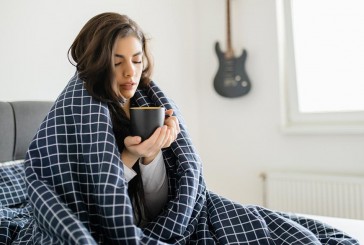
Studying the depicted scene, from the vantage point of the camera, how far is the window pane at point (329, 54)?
225 centimetres

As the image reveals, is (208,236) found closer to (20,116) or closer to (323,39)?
(20,116)

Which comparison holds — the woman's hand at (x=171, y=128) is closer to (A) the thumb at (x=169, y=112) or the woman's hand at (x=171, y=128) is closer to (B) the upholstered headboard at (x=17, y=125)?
(A) the thumb at (x=169, y=112)

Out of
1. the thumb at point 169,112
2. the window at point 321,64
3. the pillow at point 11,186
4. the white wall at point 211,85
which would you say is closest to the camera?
the thumb at point 169,112

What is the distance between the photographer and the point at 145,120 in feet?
2.81

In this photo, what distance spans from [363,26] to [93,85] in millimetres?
1902

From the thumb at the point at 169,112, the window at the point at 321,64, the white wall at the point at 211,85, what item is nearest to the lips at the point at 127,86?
the thumb at the point at 169,112

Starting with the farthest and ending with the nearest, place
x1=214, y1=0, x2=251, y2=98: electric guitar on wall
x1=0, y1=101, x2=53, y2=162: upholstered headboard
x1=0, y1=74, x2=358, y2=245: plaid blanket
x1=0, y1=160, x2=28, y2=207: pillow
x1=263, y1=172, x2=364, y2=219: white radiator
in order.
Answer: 1. x1=214, y1=0, x2=251, y2=98: electric guitar on wall
2. x1=263, y1=172, x2=364, y2=219: white radiator
3. x1=0, y1=101, x2=53, y2=162: upholstered headboard
4. x1=0, y1=160, x2=28, y2=207: pillow
5. x1=0, y1=74, x2=358, y2=245: plaid blanket

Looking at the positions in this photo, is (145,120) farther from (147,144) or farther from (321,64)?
(321,64)

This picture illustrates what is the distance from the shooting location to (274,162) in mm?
2469

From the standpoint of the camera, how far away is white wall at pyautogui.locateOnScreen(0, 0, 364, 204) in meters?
1.91

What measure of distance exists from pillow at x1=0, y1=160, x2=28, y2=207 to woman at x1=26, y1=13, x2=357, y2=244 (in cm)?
→ 32

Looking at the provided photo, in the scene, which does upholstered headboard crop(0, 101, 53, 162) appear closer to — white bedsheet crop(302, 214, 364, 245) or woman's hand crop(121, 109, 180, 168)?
woman's hand crop(121, 109, 180, 168)

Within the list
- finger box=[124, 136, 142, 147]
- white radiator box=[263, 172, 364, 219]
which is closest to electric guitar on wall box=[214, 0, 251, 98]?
white radiator box=[263, 172, 364, 219]

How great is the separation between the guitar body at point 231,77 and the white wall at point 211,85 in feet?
0.19
